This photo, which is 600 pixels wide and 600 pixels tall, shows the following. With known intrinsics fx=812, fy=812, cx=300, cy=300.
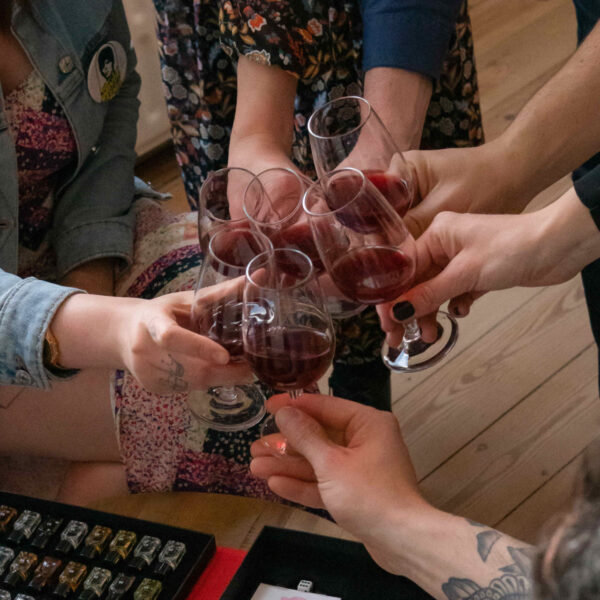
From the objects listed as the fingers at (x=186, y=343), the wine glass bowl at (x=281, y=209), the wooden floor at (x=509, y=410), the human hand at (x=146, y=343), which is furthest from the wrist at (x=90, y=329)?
the wooden floor at (x=509, y=410)

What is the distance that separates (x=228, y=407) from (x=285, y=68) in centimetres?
61

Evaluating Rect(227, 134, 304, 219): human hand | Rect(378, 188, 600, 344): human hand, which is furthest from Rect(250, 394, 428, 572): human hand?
Rect(227, 134, 304, 219): human hand

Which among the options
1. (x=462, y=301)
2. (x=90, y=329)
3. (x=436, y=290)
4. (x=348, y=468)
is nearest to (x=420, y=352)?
(x=462, y=301)

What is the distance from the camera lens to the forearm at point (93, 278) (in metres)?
1.55

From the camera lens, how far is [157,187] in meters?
3.14

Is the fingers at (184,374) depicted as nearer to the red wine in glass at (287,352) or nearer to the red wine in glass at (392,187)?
the red wine in glass at (287,352)

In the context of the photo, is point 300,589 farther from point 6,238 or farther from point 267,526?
point 6,238

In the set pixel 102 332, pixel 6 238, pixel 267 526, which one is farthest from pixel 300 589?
pixel 6 238

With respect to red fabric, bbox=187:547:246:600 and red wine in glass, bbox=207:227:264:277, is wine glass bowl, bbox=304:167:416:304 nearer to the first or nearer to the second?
red wine in glass, bbox=207:227:264:277

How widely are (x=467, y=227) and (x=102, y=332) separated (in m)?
0.53

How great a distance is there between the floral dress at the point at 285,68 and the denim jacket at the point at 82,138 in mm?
113

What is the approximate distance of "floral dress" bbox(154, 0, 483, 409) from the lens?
55.7 inches

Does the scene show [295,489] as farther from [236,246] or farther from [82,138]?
[82,138]

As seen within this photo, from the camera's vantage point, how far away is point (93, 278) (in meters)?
1.55
